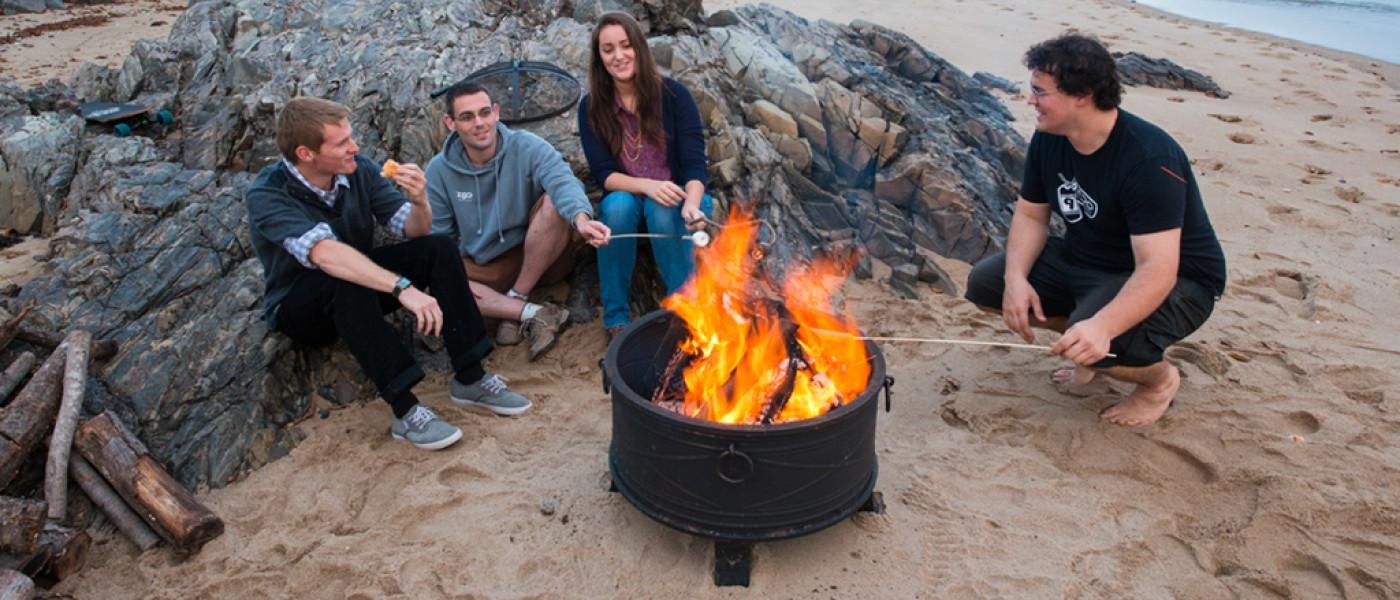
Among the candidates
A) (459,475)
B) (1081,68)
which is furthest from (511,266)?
(1081,68)

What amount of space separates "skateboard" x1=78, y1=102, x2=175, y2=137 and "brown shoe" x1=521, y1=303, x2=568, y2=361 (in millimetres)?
3890

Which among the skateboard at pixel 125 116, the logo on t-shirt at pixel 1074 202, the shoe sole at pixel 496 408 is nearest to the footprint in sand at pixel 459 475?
the shoe sole at pixel 496 408

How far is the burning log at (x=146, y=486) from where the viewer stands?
325 cm

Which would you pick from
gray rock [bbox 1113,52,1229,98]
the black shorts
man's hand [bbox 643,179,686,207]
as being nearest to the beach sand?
the black shorts

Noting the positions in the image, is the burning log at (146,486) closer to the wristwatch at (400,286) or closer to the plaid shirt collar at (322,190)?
the wristwatch at (400,286)

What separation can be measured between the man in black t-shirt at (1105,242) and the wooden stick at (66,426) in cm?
388

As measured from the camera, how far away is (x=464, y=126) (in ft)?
13.8

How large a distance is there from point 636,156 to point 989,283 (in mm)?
1911

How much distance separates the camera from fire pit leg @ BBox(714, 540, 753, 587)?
3.05 metres

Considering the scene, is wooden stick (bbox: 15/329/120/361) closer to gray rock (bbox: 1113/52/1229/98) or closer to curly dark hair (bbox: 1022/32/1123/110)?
curly dark hair (bbox: 1022/32/1123/110)

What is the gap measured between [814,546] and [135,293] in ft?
11.9

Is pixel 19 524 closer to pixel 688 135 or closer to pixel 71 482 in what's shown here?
pixel 71 482

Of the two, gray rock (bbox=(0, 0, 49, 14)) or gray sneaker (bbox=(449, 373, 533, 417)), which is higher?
gray rock (bbox=(0, 0, 49, 14))

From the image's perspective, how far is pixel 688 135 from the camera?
454 centimetres
